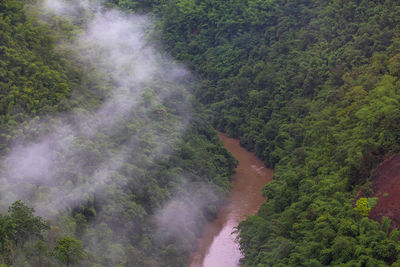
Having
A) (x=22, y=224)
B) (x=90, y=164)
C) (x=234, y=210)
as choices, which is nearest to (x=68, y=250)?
(x=22, y=224)

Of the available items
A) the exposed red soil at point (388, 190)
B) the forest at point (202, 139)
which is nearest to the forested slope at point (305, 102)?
the forest at point (202, 139)

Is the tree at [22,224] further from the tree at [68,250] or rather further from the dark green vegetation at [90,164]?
the tree at [68,250]

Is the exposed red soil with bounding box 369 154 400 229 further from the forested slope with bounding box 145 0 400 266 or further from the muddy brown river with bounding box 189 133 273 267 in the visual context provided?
the muddy brown river with bounding box 189 133 273 267

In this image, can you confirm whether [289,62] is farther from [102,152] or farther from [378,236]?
[378,236]

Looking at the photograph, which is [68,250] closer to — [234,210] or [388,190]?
[388,190]

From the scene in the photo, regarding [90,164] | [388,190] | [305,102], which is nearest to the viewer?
[388,190]

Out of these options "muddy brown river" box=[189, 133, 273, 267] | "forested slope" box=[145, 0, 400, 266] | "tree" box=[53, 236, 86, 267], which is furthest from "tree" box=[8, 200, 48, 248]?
"forested slope" box=[145, 0, 400, 266]
